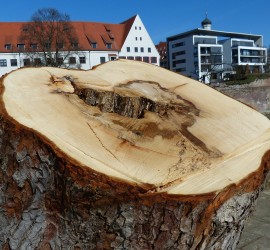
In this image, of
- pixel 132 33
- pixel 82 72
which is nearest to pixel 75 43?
pixel 132 33

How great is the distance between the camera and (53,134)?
6.17ft

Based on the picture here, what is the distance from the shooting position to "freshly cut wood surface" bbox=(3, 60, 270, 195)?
1.81m

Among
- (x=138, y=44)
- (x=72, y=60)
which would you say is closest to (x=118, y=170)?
(x=72, y=60)

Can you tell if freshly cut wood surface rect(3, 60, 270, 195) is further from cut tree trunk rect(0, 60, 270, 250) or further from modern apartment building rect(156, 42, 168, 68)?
modern apartment building rect(156, 42, 168, 68)

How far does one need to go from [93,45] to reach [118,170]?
4174 cm

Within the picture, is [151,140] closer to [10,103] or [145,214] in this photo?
[145,214]

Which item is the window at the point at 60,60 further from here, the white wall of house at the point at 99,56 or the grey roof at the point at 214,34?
the grey roof at the point at 214,34

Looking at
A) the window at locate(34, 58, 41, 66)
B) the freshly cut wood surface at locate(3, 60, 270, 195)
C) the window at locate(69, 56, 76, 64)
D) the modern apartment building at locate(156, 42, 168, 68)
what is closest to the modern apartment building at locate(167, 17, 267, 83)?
the modern apartment building at locate(156, 42, 168, 68)

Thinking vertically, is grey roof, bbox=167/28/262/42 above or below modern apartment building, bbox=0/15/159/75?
above

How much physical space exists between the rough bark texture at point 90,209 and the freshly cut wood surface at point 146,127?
66 millimetres

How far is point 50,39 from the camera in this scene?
34.2 metres

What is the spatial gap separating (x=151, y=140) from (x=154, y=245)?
1.77ft

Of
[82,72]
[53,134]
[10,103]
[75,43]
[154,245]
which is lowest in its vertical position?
[154,245]

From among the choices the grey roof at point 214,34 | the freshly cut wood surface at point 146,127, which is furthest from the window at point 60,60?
the freshly cut wood surface at point 146,127
